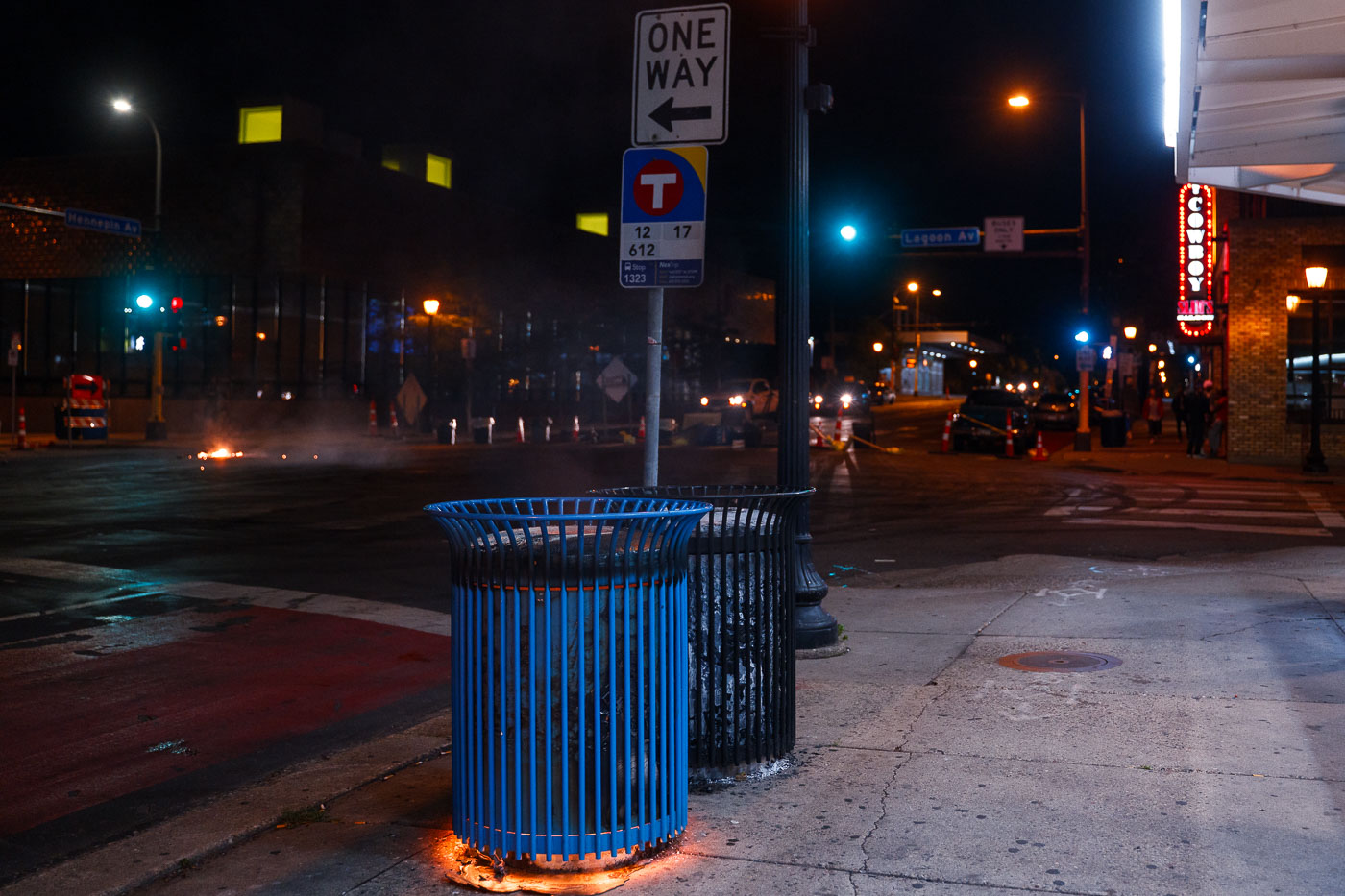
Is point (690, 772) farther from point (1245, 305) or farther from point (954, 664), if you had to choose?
point (1245, 305)

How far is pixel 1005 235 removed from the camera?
32.0 meters

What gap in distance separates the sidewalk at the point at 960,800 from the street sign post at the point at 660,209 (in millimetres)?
2346

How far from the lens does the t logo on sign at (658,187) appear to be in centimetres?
635

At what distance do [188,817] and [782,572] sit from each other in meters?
2.46

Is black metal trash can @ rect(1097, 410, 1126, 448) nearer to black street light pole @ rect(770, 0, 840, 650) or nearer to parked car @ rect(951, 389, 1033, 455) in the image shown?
parked car @ rect(951, 389, 1033, 455)

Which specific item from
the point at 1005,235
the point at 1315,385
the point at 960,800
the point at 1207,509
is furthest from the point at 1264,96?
the point at 1005,235

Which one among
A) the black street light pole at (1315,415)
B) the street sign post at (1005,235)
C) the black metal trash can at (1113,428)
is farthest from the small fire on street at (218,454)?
the black street light pole at (1315,415)

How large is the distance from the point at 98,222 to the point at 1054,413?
3426 cm

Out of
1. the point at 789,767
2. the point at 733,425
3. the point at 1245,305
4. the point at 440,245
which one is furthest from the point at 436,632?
the point at 440,245

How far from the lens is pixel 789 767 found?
491 centimetres

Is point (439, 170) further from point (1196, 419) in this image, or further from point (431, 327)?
point (1196, 419)

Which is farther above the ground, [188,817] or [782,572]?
[782,572]

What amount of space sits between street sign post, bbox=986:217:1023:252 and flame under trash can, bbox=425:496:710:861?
2979 centimetres

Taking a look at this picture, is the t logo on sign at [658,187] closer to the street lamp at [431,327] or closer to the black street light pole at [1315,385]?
the black street light pole at [1315,385]
